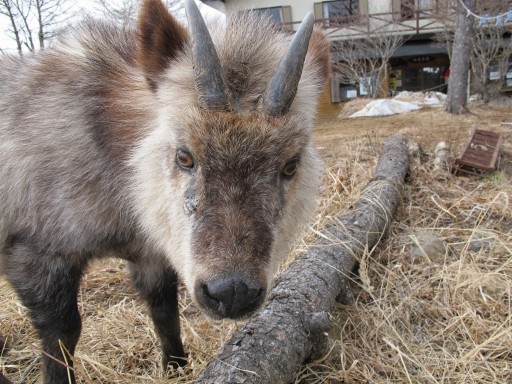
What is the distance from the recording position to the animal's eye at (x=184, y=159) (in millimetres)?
1886

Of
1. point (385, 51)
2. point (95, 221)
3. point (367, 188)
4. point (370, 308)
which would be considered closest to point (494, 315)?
point (370, 308)

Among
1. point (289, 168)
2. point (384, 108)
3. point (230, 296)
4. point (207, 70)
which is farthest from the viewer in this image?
point (384, 108)

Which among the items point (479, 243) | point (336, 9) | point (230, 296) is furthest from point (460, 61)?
point (230, 296)

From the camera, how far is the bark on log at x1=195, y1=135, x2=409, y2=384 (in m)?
1.92

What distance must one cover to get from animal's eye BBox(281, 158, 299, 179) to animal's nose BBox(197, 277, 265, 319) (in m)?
0.56

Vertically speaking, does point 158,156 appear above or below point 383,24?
above

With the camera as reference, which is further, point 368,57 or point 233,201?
point 368,57

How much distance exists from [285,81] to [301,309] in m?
1.21

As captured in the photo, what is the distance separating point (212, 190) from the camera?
1763 millimetres

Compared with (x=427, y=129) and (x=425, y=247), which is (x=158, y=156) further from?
(x=427, y=129)

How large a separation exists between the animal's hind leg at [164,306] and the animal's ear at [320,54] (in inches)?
57.0

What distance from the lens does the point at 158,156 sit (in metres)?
2.07

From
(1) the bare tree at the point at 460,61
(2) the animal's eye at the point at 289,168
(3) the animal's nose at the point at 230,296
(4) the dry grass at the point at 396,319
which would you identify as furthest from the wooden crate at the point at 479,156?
(1) the bare tree at the point at 460,61

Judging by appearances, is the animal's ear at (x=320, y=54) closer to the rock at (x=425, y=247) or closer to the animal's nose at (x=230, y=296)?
the animal's nose at (x=230, y=296)
